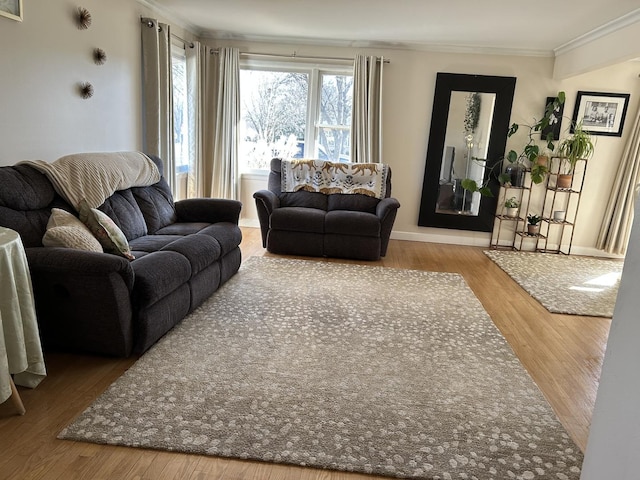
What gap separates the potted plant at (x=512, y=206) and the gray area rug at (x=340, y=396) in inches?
103

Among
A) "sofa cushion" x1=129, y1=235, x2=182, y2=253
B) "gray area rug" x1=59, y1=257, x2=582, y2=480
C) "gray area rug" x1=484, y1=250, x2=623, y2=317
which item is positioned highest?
"sofa cushion" x1=129, y1=235, x2=182, y2=253

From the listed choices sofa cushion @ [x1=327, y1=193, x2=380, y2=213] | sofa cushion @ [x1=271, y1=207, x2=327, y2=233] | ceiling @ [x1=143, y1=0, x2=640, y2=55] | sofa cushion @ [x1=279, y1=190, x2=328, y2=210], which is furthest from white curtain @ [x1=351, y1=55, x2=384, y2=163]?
sofa cushion @ [x1=271, y1=207, x2=327, y2=233]

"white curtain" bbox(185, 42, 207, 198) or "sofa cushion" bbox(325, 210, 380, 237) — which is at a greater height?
"white curtain" bbox(185, 42, 207, 198)

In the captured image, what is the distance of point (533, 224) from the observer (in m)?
5.57

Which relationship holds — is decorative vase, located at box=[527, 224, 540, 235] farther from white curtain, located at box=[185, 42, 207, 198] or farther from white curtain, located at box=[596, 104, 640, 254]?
white curtain, located at box=[185, 42, 207, 198]

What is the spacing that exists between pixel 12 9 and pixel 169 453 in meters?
2.66

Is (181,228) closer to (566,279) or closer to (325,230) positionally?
(325,230)

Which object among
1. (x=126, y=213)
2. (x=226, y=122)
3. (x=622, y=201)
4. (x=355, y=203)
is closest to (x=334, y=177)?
(x=355, y=203)

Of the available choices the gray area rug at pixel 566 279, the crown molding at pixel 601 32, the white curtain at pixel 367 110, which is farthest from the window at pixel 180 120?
the crown molding at pixel 601 32

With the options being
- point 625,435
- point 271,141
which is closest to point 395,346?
point 625,435

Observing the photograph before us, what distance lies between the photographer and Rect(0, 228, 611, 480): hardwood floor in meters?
1.66

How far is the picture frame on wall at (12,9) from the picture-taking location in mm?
2588

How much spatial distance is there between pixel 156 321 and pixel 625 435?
7.29ft

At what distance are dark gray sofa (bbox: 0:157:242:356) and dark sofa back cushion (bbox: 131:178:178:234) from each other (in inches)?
12.1
